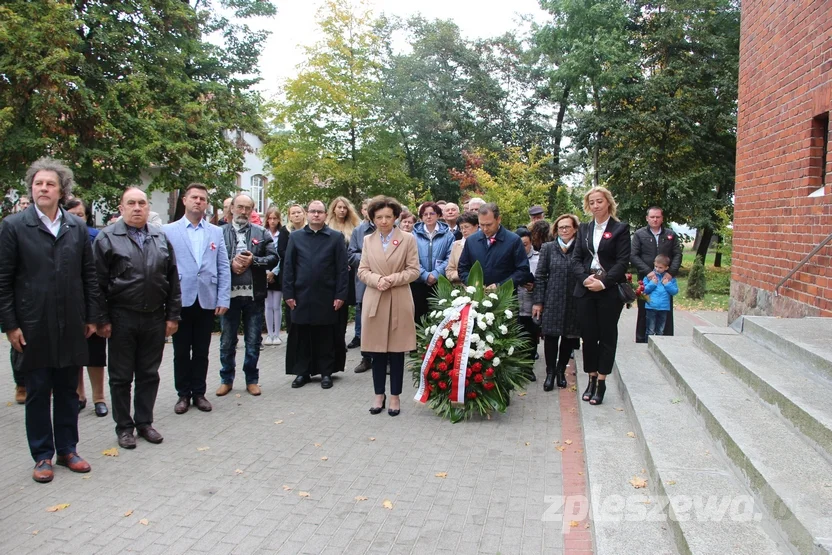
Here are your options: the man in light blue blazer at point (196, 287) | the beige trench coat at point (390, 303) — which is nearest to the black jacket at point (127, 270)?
the man in light blue blazer at point (196, 287)

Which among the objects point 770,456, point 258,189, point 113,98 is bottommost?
point 770,456

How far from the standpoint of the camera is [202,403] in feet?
21.6

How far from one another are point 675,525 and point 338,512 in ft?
6.59

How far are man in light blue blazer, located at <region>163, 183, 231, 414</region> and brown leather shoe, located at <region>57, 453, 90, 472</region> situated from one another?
153 centimetres

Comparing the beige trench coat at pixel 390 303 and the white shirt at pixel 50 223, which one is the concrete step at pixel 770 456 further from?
the white shirt at pixel 50 223

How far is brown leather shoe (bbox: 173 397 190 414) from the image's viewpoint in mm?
6465


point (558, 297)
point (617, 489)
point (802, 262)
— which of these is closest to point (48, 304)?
point (617, 489)

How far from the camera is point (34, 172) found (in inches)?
187

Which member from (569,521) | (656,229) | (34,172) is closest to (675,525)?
(569,521)

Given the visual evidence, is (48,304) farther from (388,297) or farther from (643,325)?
(643,325)

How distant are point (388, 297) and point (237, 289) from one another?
178 centimetres

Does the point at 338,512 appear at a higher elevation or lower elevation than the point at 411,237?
lower

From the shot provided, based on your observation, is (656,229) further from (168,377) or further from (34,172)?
(34,172)

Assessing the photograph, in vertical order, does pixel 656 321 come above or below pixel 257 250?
below
